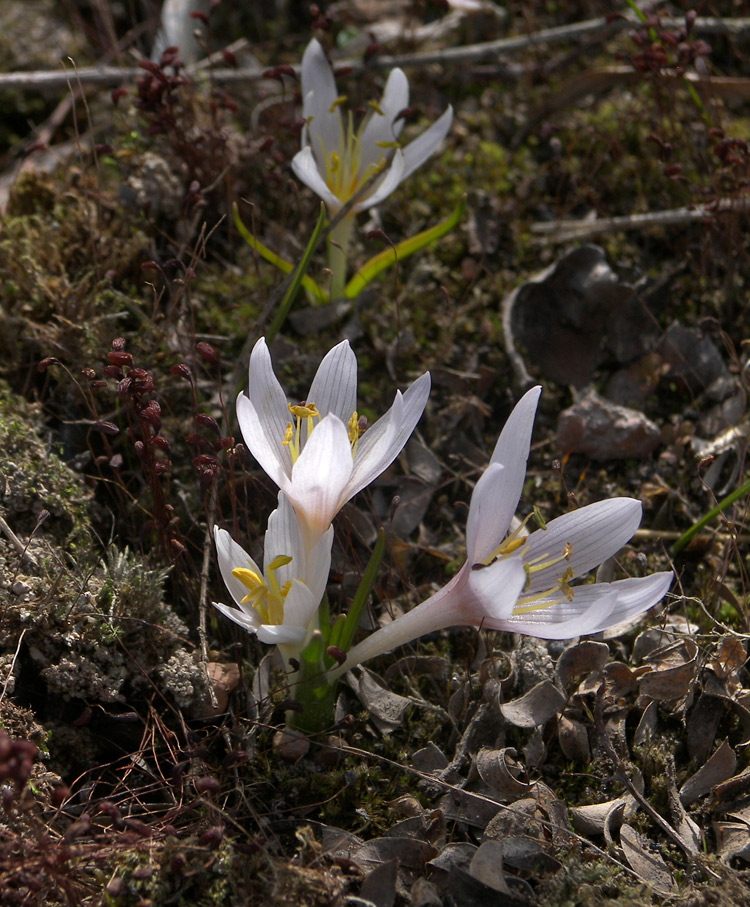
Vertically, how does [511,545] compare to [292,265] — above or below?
below

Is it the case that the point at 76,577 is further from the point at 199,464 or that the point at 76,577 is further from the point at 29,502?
the point at 199,464

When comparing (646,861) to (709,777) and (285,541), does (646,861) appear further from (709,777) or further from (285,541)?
(285,541)

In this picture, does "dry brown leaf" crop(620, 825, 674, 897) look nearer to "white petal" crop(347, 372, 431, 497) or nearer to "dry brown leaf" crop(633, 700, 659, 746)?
"dry brown leaf" crop(633, 700, 659, 746)

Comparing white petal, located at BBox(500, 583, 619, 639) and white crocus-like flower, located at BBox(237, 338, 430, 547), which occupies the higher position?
white crocus-like flower, located at BBox(237, 338, 430, 547)

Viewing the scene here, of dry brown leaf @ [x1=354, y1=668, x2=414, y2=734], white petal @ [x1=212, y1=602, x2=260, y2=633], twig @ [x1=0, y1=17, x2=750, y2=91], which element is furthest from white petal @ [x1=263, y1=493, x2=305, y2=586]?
twig @ [x1=0, y1=17, x2=750, y2=91]

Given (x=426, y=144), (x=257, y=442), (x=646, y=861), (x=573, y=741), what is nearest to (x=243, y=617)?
(x=257, y=442)
